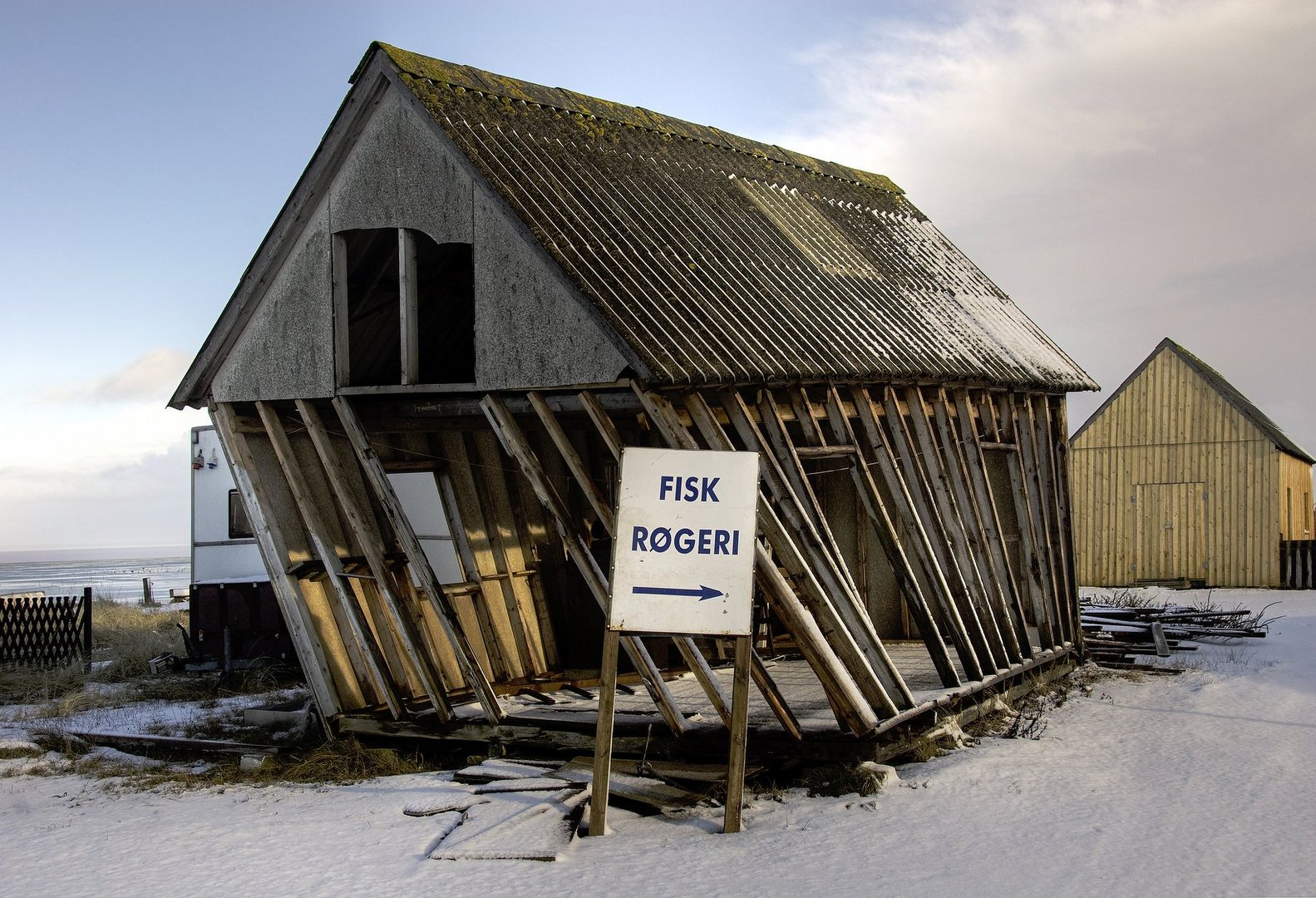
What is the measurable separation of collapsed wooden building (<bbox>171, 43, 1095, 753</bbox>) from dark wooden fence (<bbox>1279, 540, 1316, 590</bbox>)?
51.4 ft

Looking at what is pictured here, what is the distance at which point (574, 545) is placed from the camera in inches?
392

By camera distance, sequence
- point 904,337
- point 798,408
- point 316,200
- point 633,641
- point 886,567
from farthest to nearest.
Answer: point 886,567, point 904,337, point 316,200, point 798,408, point 633,641

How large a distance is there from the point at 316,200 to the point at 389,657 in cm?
437

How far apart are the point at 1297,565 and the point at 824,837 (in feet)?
79.3

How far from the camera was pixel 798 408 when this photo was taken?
10.3 meters

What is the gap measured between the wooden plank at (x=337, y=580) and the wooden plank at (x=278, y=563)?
29 centimetres

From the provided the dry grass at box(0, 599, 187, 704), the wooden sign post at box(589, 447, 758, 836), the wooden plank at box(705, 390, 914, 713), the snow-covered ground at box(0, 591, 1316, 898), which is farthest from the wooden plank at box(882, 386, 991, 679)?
the dry grass at box(0, 599, 187, 704)

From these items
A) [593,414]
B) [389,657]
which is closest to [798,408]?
[593,414]

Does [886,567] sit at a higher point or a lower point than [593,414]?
lower

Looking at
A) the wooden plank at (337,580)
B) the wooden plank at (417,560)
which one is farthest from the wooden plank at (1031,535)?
the wooden plank at (337,580)

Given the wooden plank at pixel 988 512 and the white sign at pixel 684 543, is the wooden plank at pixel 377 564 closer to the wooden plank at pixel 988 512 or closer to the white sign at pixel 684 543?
the white sign at pixel 684 543

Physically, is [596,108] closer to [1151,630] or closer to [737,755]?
[737,755]

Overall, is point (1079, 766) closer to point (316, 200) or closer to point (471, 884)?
point (471, 884)

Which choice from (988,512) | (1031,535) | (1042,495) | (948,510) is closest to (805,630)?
(948,510)
